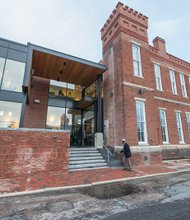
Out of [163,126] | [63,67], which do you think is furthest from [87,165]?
[163,126]

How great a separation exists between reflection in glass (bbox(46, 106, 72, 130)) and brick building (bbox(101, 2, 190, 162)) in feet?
11.6

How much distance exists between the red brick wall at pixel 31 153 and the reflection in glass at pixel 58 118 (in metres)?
5.04

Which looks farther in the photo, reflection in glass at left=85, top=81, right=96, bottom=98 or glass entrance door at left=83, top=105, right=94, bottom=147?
reflection in glass at left=85, top=81, right=96, bottom=98

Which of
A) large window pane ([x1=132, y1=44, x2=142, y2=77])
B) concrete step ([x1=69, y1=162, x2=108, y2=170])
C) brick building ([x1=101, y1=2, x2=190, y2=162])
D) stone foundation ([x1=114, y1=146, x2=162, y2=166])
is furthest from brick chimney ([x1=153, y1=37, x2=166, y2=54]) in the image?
concrete step ([x1=69, y1=162, x2=108, y2=170])

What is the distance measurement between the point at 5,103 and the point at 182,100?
15.3 m

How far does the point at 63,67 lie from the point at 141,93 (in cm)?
634

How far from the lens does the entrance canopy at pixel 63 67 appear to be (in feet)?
30.4

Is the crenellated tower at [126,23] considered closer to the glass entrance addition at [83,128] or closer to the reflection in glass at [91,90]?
the reflection in glass at [91,90]

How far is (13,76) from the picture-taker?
29.6 ft

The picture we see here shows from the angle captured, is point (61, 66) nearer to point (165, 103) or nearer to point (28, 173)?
point (28, 173)

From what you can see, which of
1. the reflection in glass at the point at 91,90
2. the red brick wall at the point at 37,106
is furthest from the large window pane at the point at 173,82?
the red brick wall at the point at 37,106

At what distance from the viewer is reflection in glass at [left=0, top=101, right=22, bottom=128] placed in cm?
861

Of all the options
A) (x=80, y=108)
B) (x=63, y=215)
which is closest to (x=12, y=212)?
Result: (x=63, y=215)

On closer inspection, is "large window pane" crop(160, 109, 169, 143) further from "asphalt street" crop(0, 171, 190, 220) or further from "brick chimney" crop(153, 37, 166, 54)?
"asphalt street" crop(0, 171, 190, 220)
